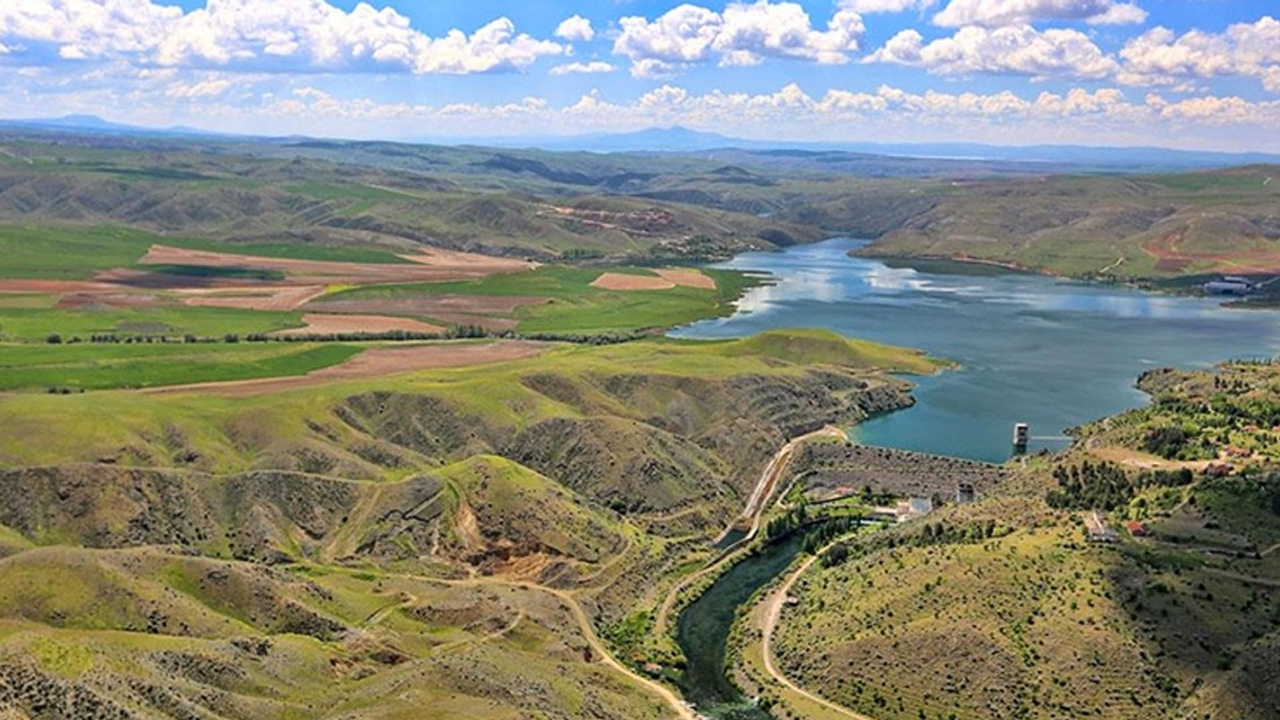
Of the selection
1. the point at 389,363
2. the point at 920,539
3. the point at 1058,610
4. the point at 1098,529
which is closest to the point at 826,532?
the point at 920,539

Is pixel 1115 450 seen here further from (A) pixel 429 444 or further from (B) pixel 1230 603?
(A) pixel 429 444

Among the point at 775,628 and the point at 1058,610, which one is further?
the point at 775,628

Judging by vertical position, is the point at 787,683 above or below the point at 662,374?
below

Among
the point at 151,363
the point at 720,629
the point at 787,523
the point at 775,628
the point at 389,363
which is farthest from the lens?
the point at 389,363

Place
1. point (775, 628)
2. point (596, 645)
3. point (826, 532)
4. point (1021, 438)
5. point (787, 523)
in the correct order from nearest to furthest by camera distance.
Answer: point (596, 645) < point (775, 628) < point (826, 532) < point (787, 523) < point (1021, 438)

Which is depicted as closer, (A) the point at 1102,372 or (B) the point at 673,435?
(B) the point at 673,435

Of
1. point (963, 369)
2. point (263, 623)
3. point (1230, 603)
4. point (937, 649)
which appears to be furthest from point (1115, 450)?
point (263, 623)

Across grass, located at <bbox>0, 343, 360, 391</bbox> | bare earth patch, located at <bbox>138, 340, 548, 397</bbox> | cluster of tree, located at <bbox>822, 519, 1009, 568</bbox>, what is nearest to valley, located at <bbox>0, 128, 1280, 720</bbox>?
cluster of tree, located at <bbox>822, 519, 1009, 568</bbox>

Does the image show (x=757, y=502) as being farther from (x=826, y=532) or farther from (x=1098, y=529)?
(x=1098, y=529)
